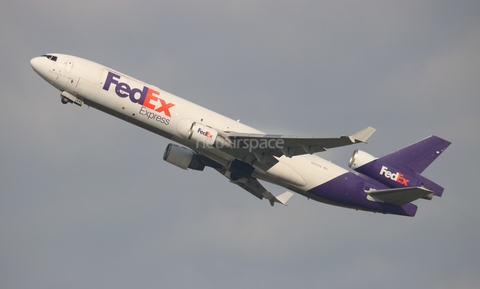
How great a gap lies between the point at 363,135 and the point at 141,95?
692 inches

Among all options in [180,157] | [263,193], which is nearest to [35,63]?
[180,157]

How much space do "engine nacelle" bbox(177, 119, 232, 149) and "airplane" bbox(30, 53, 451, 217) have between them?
2.9 inches

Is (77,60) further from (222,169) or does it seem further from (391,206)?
(391,206)

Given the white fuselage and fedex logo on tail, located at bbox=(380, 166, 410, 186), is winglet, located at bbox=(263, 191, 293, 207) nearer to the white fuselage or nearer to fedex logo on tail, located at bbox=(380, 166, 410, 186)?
the white fuselage

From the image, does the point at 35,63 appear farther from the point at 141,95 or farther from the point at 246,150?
the point at 246,150

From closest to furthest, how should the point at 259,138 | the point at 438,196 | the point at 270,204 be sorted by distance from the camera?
the point at 259,138 → the point at 438,196 → the point at 270,204

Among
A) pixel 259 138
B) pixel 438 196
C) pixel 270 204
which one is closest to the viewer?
pixel 259 138

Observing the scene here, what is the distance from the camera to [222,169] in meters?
62.2

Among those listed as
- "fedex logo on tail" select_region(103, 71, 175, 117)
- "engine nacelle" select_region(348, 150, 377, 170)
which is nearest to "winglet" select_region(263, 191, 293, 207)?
"engine nacelle" select_region(348, 150, 377, 170)

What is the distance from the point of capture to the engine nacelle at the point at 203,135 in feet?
180

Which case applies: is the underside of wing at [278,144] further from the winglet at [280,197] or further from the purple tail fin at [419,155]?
the purple tail fin at [419,155]

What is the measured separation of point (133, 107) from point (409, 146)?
74.8 ft

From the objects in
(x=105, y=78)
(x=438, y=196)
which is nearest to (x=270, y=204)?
(x=438, y=196)

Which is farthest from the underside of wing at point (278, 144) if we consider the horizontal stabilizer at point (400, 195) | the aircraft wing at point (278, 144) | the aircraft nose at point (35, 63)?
the aircraft nose at point (35, 63)
